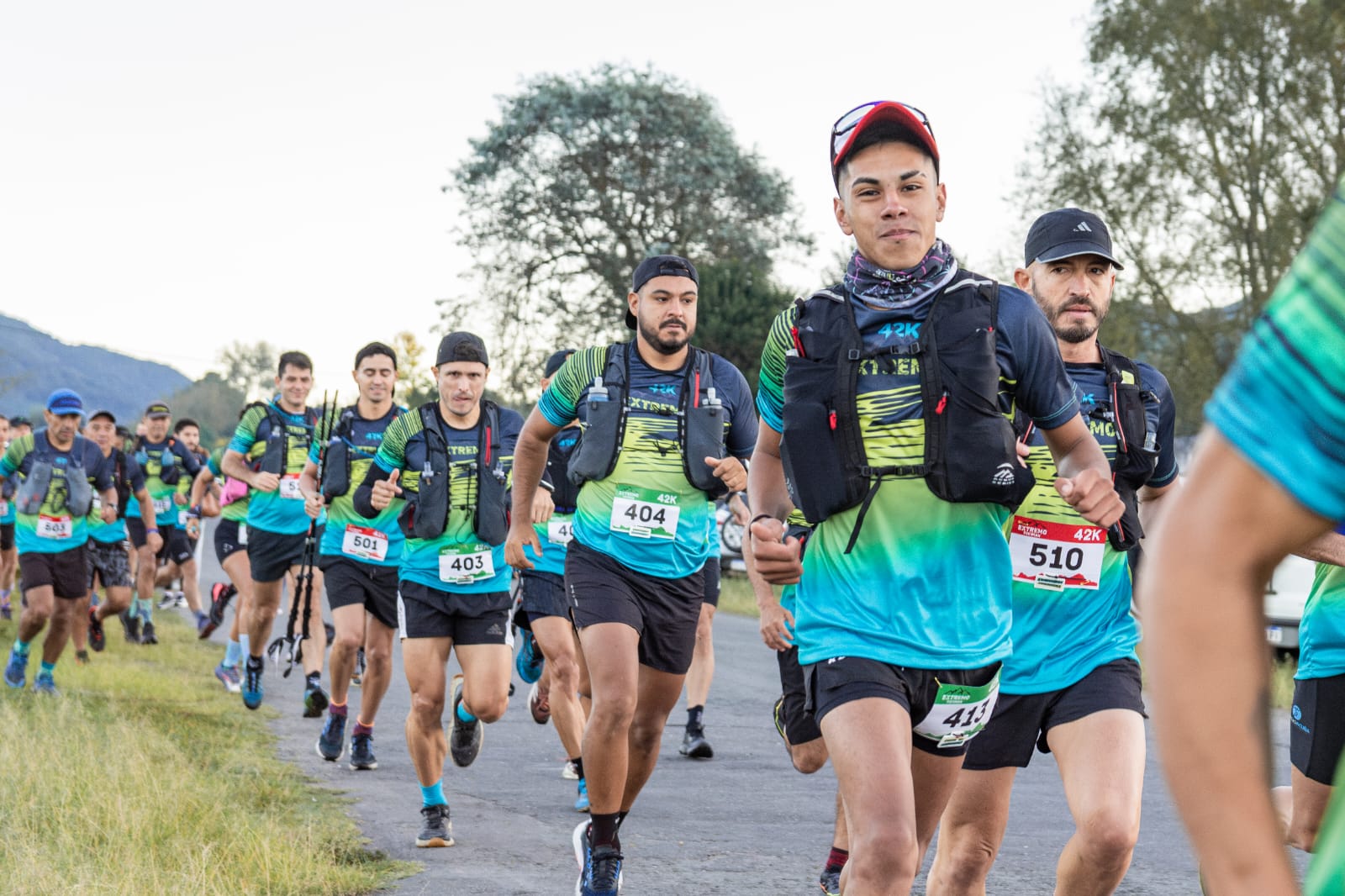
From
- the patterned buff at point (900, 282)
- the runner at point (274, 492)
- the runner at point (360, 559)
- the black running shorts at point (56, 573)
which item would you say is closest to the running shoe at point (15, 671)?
the black running shorts at point (56, 573)

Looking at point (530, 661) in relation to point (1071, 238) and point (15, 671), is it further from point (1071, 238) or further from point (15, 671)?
point (1071, 238)

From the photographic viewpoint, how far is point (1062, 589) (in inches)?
188

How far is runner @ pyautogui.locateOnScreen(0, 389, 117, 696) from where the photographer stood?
13094 millimetres

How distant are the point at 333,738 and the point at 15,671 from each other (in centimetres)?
503

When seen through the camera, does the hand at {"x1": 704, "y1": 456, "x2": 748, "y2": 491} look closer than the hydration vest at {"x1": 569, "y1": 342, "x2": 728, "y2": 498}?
Yes

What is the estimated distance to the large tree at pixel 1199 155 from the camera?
24688mm

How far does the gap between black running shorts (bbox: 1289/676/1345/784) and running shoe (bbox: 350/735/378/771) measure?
6087mm

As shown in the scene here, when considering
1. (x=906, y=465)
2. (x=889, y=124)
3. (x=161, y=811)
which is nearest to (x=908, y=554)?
(x=906, y=465)

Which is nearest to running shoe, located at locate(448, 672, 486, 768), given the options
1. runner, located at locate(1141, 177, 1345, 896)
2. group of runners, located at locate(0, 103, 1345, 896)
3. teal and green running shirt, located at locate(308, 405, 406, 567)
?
group of runners, located at locate(0, 103, 1345, 896)

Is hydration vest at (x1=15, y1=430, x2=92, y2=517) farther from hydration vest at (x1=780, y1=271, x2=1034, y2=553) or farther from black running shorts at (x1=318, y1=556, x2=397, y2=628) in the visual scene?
hydration vest at (x1=780, y1=271, x2=1034, y2=553)

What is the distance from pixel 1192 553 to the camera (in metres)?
1.15

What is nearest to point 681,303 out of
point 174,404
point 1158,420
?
point 1158,420

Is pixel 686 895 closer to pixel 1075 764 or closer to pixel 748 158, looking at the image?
pixel 1075 764

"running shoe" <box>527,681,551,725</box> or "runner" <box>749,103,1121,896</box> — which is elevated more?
"runner" <box>749,103,1121,896</box>
